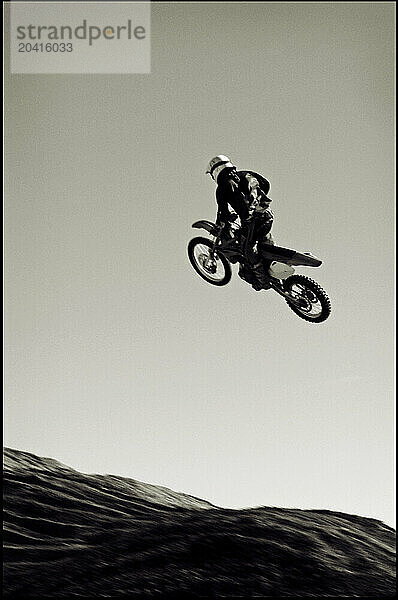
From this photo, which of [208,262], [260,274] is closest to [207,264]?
[208,262]

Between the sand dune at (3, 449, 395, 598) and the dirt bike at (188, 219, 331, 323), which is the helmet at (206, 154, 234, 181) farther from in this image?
the sand dune at (3, 449, 395, 598)

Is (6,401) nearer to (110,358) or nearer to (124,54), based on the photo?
(110,358)

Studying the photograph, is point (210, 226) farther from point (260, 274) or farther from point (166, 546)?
point (166, 546)

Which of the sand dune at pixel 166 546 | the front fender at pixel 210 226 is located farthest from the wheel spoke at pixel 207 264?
the sand dune at pixel 166 546

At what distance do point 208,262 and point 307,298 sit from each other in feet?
2.72

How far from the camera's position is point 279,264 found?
4.52 metres

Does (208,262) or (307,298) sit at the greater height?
(208,262)

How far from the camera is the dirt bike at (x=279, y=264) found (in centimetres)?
446

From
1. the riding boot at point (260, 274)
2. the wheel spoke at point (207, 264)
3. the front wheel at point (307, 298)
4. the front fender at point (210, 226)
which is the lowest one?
the front wheel at point (307, 298)

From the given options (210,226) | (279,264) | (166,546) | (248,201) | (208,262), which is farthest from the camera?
(166,546)

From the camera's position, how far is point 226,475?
6328 millimetres

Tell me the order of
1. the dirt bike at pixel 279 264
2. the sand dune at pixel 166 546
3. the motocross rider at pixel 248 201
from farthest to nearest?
1. the sand dune at pixel 166 546
2. the motocross rider at pixel 248 201
3. the dirt bike at pixel 279 264

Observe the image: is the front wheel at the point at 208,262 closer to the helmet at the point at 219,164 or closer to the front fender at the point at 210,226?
the front fender at the point at 210,226

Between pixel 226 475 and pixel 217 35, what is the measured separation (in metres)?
3.62
